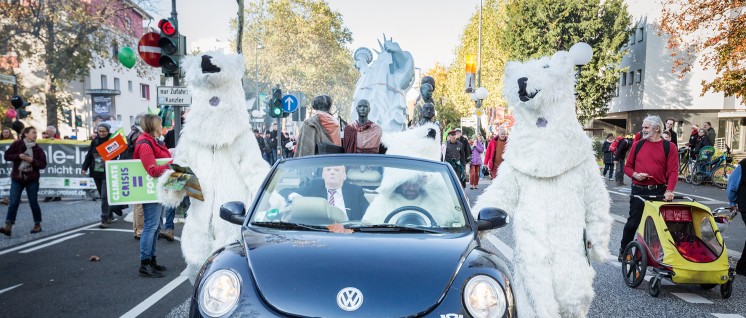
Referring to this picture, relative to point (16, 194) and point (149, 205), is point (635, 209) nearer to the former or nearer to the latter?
point (149, 205)

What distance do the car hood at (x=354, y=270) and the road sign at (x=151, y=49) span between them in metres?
6.97

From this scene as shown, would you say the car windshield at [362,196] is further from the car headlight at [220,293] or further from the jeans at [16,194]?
the jeans at [16,194]

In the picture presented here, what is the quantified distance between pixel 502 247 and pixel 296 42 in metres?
54.4

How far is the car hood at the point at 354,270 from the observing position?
249 centimetres

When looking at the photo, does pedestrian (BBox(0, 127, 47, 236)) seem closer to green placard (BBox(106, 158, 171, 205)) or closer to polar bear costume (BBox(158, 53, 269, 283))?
green placard (BBox(106, 158, 171, 205))

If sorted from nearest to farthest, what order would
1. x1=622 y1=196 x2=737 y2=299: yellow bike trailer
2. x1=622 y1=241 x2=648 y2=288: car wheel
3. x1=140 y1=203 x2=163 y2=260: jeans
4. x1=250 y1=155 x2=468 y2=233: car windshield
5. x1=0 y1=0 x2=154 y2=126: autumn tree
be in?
1. x1=250 y1=155 x2=468 y2=233: car windshield
2. x1=622 y1=196 x2=737 y2=299: yellow bike trailer
3. x1=622 y1=241 x2=648 y2=288: car wheel
4. x1=140 y1=203 x2=163 y2=260: jeans
5. x1=0 y1=0 x2=154 y2=126: autumn tree

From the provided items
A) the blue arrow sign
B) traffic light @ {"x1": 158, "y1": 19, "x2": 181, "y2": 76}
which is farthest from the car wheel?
the blue arrow sign

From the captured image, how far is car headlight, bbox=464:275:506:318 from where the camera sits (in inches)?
102

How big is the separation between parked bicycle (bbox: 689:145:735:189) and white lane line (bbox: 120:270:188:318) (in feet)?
53.0

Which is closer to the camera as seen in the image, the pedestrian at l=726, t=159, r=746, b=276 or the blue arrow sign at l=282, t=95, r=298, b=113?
the pedestrian at l=726, t=159, r=746, b=276

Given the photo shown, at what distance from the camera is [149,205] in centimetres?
641

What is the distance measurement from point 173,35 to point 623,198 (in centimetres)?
1118

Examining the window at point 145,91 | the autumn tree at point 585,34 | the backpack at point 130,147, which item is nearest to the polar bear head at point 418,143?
the backpack at point 130,147

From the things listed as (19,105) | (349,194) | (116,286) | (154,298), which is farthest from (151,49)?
(19,105)
